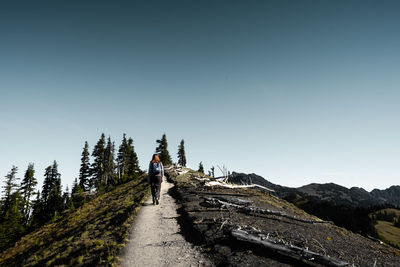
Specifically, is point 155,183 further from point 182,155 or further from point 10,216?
point 182,155

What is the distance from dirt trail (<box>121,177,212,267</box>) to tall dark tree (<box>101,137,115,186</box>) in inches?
2003

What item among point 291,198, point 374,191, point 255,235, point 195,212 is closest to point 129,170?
point 195,212

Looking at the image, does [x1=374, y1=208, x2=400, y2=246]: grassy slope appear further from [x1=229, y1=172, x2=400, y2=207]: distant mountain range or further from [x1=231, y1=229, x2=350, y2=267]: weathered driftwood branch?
[x1=229, y1=172, x2=400, y2=207]: distant mountain range

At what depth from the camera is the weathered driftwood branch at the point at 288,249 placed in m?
5.07

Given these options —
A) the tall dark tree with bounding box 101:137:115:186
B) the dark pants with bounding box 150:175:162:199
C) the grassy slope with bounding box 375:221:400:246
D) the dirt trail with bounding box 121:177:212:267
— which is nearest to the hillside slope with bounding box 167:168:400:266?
the dirt trail with bounding box 121:177:212:267

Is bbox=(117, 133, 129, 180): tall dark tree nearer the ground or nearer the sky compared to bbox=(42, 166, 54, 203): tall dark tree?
nearer the sky

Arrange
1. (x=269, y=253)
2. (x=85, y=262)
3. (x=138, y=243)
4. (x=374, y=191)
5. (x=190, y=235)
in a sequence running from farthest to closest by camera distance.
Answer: (x=374, y=191)
(x=190, y=235)
(x=138, y=243)
(x=85, y=262)
(x=269, y=253)

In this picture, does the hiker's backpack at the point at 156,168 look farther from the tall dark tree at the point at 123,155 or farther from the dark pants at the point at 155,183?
the tall dark tree at the point at 123,155

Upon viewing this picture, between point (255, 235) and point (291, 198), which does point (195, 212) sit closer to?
point (255, 235)

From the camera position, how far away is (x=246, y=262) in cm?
543

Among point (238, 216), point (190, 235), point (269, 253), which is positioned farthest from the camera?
point (238, 216)

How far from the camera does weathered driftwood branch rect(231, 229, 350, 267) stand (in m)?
5.07

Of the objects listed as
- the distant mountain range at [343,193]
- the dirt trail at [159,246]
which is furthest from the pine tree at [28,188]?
the distant mountain range at [343,193]

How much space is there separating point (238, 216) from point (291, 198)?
93884mm
